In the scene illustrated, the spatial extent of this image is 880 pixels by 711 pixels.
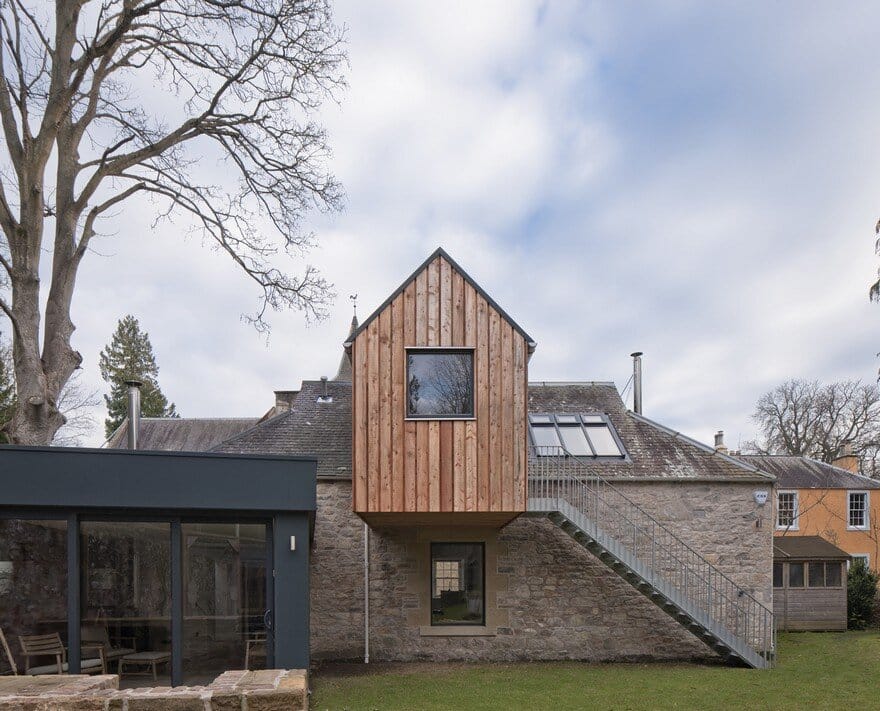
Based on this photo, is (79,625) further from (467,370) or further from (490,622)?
(490,622)

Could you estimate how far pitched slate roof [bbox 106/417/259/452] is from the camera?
95.8 ft

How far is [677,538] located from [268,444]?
27.2ft

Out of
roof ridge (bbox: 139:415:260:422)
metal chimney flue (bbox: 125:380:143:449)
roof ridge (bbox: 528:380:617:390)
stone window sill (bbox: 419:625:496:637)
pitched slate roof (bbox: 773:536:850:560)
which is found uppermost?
roof ridge (bbox: 528:380:617:390)

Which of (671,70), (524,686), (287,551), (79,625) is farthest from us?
(671,70)

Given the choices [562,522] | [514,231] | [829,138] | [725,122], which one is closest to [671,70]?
[725,122]

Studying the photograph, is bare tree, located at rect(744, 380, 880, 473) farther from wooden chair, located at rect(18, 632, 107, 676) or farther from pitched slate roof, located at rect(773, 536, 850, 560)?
wooden chair, located at rect(18, 632, 107, 676)

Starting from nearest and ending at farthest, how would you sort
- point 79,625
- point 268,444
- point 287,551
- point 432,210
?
1. point 79,625
2. point 287,551
3. point 432,210
4. point 268,444

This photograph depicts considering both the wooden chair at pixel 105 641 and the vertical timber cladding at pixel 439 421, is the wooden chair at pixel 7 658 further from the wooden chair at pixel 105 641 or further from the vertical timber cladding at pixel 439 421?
the vertical timber cladding at pixel 439 421

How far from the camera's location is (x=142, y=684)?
26.3 ft

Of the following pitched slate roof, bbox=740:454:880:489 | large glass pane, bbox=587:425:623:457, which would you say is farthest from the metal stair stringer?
pitched slate roof, bbox=740:454:880:489

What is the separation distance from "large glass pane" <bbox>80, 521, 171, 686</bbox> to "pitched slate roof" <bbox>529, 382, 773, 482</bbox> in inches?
313

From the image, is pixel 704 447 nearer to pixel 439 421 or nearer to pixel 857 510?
pixel 439 421

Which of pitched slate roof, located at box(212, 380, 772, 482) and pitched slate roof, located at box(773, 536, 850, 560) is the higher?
pitched slate roof, located at box(212, 380, 772, 482)

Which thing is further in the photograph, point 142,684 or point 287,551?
point 287,551
